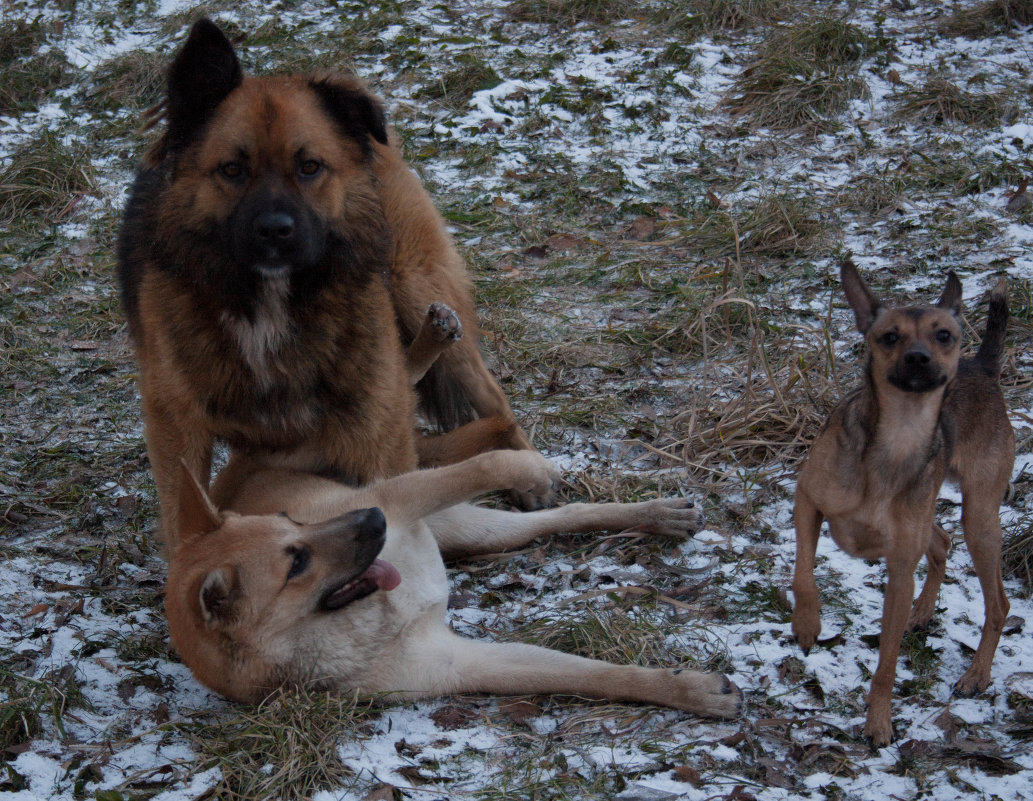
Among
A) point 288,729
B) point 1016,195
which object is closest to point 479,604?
point 288,729

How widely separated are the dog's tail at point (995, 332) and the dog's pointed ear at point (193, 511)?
2829 mm

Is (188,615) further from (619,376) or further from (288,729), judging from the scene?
A: (619,376)

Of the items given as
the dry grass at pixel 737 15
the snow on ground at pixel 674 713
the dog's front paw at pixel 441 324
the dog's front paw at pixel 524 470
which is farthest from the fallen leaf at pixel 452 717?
the dry grass at pixel 737 15

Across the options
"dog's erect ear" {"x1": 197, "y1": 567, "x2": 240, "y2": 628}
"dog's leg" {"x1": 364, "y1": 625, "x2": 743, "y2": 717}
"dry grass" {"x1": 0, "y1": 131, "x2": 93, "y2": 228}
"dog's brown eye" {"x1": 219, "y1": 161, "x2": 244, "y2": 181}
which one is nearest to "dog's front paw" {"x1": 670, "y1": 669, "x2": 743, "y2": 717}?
"dog's leg" {"x1": 364, "y1": 625, "x2": 743, "y2": 717}

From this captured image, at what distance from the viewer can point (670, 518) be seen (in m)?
4.16

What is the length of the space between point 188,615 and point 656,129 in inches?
234

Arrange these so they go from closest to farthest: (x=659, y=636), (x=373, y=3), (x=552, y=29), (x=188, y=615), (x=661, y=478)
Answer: (x=188, y=615) → (x=659, y=636) → (x=661, y=478) → (x=552, y=29) → (x=373, y=3)

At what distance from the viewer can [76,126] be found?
8.48 meters

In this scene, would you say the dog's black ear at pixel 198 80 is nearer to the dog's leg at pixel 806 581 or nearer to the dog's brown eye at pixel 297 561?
the dog's brown eye at pixel 297 561

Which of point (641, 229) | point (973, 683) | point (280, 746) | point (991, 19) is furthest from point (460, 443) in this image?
point (991, 19)

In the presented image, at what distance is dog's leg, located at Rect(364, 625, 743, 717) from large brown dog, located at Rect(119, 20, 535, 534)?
946mm

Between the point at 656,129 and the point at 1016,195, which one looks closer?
the point at 1016,195

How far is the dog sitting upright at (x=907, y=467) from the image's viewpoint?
3.12 metres

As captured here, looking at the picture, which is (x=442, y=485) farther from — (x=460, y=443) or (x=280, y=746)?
(x=280, y=746)
